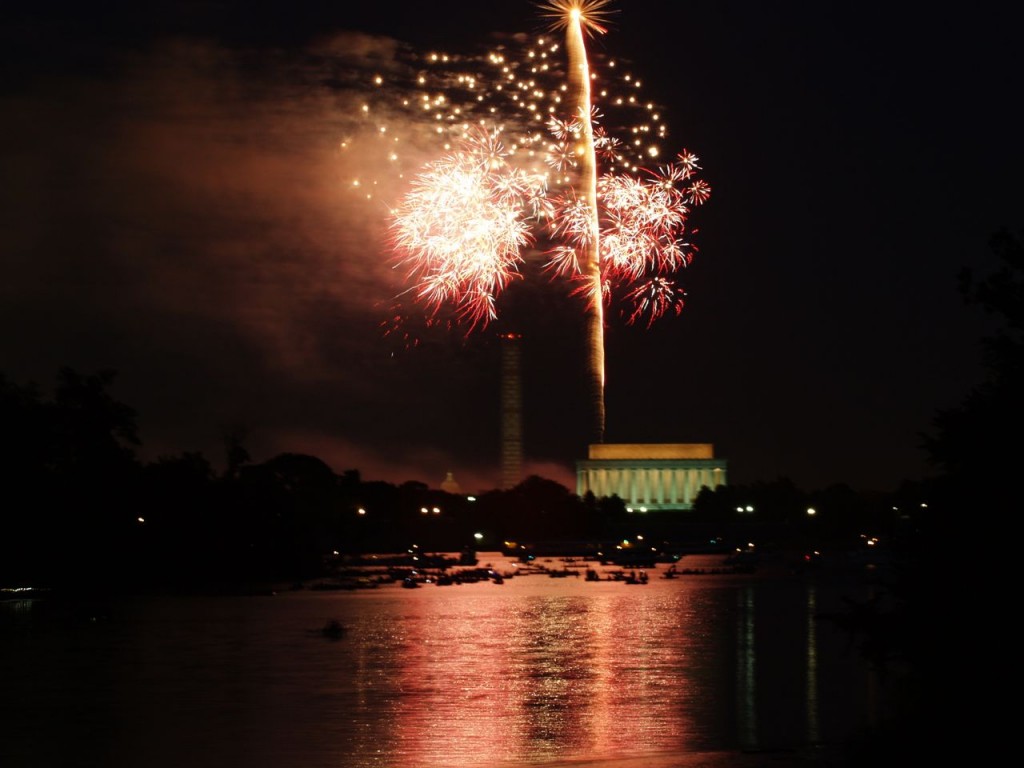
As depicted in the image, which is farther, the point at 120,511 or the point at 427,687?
the point at 120,511

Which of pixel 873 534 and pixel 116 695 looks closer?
pixel 116 695

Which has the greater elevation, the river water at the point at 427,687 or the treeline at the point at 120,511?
the treeline at the point at 120,511

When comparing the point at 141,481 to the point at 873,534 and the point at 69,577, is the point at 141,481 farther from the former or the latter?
the point at 873,534

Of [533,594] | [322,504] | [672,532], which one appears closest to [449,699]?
[533,594]

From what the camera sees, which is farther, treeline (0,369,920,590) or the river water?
treeline (0,369,920,590)

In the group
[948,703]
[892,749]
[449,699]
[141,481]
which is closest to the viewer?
[892,749]

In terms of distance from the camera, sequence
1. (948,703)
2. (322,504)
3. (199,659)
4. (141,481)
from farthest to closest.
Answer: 1. (322,504)
2. (141,481)
3. (199,659)
4. (948,703)

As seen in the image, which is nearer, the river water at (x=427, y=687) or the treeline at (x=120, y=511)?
the river water at (x=427, y=687)

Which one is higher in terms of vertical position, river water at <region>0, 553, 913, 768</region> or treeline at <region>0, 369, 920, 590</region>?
treeline at <region>0, 369, 920, 590</region>
